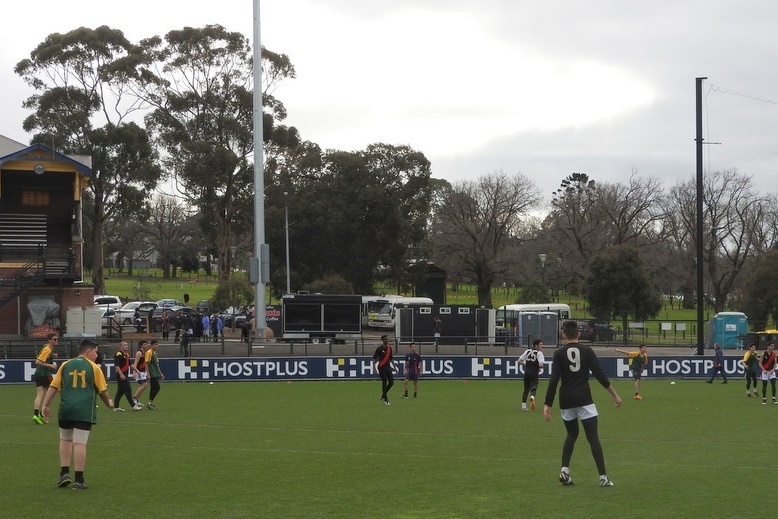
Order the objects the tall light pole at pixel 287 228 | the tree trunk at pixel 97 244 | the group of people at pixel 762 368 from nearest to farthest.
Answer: the group of people at pixel 762 368 < the tree trunk at pixel 97 244 < the tall light pole at pixel 287 228

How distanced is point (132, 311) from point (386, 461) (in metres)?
54.4

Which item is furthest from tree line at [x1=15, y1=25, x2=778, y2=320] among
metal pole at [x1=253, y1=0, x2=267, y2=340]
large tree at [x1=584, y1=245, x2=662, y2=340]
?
metal pole at [x1=253, y1=0, x2=267, y2=340]

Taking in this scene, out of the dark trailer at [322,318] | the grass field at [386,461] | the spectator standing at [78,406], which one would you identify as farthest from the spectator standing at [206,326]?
the spectator standing at [78,406]

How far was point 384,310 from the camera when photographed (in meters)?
66.5

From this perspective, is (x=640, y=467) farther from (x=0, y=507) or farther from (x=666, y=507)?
(x=0, y=507)

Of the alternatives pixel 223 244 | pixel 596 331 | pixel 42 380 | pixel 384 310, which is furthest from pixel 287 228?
pixel 42 380

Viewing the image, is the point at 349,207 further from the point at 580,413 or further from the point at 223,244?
the point at 580,413

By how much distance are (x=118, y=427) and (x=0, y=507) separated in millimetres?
9395

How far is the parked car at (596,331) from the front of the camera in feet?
177

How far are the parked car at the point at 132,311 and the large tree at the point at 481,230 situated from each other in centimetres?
2483

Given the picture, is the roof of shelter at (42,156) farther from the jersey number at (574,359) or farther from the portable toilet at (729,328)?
the jersey number at (574,359)

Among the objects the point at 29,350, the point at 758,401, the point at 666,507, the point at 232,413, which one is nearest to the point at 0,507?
the point at 666,507

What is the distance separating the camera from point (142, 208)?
69562mm

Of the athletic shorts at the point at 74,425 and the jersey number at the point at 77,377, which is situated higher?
the jersey number at the point at 77,377
